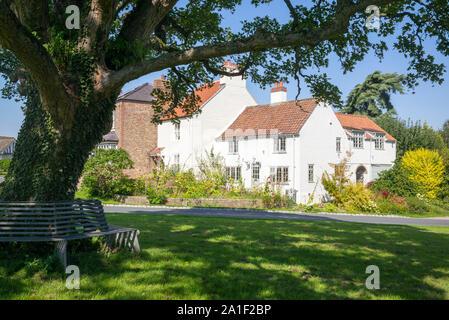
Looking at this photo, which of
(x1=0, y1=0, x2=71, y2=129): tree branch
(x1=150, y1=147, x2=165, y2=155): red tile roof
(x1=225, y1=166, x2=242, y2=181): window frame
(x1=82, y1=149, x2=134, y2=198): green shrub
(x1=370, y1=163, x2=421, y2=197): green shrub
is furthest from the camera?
(x1=150, y1=147, x2=165, y2=155): red tile roof

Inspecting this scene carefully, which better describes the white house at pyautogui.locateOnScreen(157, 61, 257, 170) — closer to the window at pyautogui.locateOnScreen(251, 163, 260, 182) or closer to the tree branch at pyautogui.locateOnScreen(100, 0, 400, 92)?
the window at pyautogui.locateOnScreen(251, 163, 260, 182)

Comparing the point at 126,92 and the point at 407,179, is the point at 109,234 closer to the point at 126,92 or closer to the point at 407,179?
the point at 407,179

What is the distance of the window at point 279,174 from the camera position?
30.2 m

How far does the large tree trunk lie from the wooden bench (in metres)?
0.29

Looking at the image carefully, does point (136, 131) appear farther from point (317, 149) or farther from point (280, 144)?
point (317, 149)

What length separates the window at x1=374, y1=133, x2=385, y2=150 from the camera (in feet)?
128

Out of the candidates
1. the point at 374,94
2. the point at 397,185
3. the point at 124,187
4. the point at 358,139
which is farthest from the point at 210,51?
the point at 374,94

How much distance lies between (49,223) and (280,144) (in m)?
25.4

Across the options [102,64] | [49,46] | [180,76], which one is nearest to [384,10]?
[180,76]

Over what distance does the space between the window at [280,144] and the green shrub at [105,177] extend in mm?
11517

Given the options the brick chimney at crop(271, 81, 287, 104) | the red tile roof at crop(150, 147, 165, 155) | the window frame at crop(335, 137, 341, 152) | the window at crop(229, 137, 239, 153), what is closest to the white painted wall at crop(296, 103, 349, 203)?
the window frame at crop(335, 137, 341, 152)

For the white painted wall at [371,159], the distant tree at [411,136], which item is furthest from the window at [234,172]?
the distant tree at [411,136]

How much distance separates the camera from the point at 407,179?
29.5 m

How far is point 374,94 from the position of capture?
55062mm
